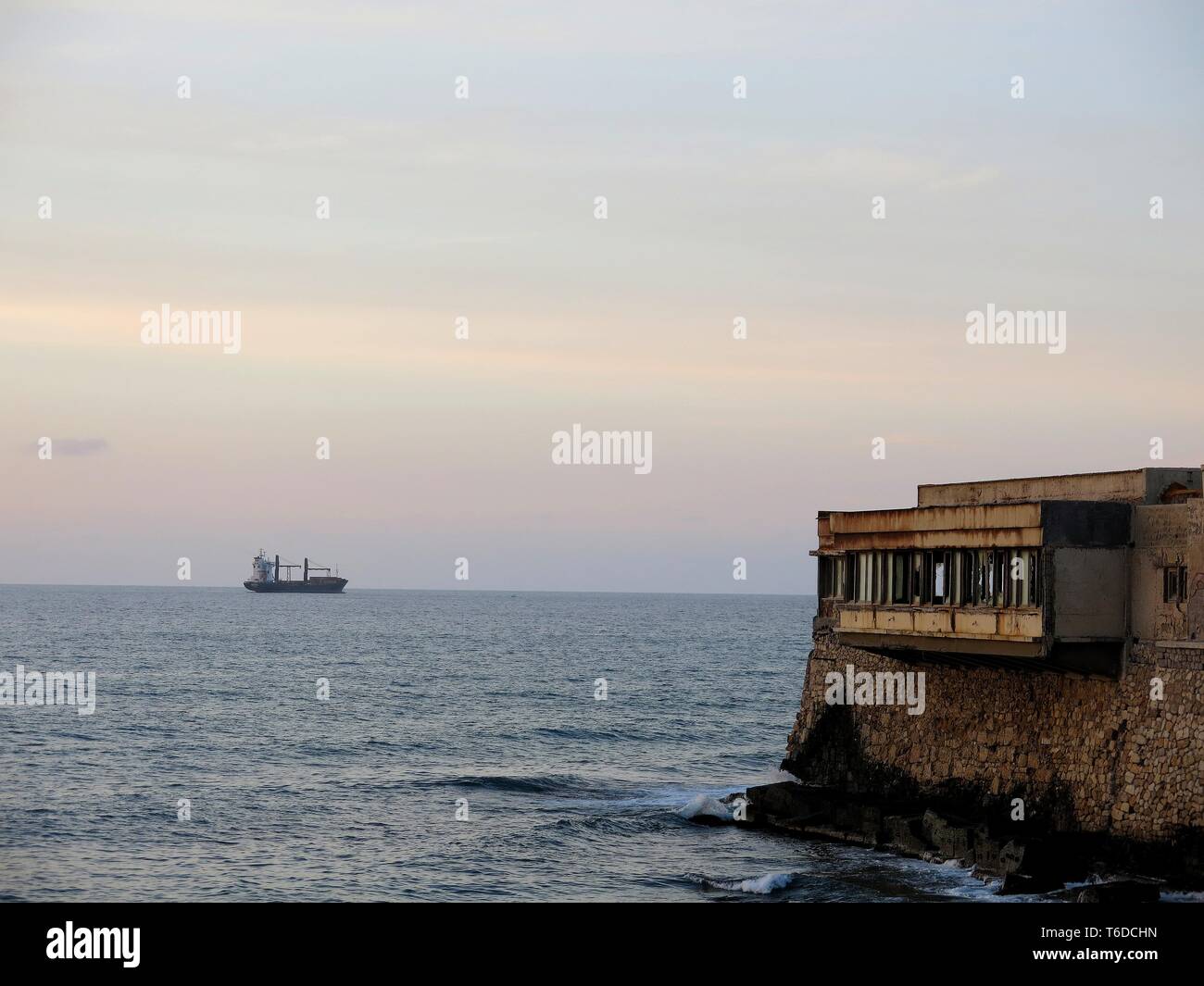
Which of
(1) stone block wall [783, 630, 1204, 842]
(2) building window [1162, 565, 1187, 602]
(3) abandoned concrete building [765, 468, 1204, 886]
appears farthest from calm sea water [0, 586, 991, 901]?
(2) building window [1162, 565, 1187, 602]

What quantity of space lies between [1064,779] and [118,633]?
131m

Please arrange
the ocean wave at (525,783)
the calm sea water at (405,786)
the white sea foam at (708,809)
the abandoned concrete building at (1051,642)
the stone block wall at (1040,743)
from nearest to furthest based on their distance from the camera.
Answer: the stone block wall at (1040,743), the abandoned concrete building at (1051,642), the calm sea water at (405,786), the white sea foam at (708,809), the ocean wave at (525,783)

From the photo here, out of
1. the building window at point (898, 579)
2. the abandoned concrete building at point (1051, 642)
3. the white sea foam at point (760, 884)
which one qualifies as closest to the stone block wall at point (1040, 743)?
the abandoned concrete building at point (1051, 642)

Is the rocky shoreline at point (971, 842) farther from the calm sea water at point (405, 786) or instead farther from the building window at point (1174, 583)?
the building window at point (1174, 583)

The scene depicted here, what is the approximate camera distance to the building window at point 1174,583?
108ft

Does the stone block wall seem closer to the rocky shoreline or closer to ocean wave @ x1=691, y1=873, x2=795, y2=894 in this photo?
the rocky shoreline

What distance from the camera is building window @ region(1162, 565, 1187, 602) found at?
32.9m

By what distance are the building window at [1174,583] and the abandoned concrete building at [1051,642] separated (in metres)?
0.04

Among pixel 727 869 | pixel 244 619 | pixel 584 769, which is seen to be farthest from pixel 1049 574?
pixel 244 619

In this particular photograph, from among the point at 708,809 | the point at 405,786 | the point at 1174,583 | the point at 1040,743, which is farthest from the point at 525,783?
the point at 1174,583
